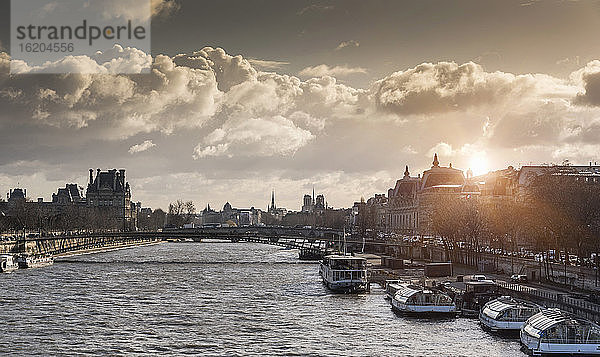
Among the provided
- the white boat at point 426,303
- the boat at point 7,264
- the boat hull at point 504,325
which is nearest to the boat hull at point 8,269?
the boat at point 7,264

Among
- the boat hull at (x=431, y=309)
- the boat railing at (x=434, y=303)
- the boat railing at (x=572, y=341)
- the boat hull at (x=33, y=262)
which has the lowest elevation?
the boat railing at (x=572, y=341)

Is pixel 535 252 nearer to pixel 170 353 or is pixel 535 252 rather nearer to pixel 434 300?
pixel 434 300

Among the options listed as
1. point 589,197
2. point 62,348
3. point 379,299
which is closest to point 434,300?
point 379,299

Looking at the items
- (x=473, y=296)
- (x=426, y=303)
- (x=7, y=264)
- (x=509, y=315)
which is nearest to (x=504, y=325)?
(x=509, y=315)

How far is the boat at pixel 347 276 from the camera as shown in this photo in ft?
300

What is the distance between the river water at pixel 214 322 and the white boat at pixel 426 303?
4.34ft

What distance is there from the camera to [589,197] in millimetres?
100562

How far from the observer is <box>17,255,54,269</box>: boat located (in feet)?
430

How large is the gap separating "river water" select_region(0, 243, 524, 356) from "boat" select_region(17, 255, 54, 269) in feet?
80.3

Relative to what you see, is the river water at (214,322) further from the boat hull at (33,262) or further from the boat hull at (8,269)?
the boat hull at (33,262)

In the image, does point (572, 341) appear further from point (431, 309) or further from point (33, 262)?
point (33, 262)

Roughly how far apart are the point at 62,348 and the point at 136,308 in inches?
769

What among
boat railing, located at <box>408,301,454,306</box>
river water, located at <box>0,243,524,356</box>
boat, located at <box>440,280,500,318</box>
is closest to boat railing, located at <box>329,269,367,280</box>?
river water, located at <box>0,243,524,356</box>

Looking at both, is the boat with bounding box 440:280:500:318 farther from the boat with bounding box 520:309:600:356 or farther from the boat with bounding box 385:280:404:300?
the boat with bounding box 520:309:600:356
